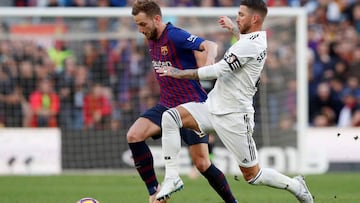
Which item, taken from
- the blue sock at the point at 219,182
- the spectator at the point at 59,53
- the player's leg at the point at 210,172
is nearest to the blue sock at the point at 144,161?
the player's leg at the point at 210,172

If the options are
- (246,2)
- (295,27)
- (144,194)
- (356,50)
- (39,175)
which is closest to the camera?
(246,2)

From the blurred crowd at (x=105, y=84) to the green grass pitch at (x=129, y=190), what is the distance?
7.54 ft

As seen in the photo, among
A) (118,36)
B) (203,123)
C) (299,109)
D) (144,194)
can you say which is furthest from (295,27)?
(203,123)

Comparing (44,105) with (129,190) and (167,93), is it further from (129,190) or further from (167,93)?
(167,93)

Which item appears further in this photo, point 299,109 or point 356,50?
point 356,50

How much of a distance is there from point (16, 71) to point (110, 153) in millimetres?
2709

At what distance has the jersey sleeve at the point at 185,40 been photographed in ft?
33.5

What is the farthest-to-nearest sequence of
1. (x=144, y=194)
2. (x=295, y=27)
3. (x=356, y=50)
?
(x=356, y=50) → (x=295, y=27) → (x=144, y=194)

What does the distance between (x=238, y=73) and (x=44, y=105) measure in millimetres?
11284

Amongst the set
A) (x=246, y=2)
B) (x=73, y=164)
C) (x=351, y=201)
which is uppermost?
(x=246, y=2)

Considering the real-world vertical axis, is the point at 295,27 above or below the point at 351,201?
above

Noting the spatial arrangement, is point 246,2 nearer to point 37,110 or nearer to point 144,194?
point 144,194

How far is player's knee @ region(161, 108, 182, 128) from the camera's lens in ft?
31.8

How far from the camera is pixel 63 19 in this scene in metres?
20.3
